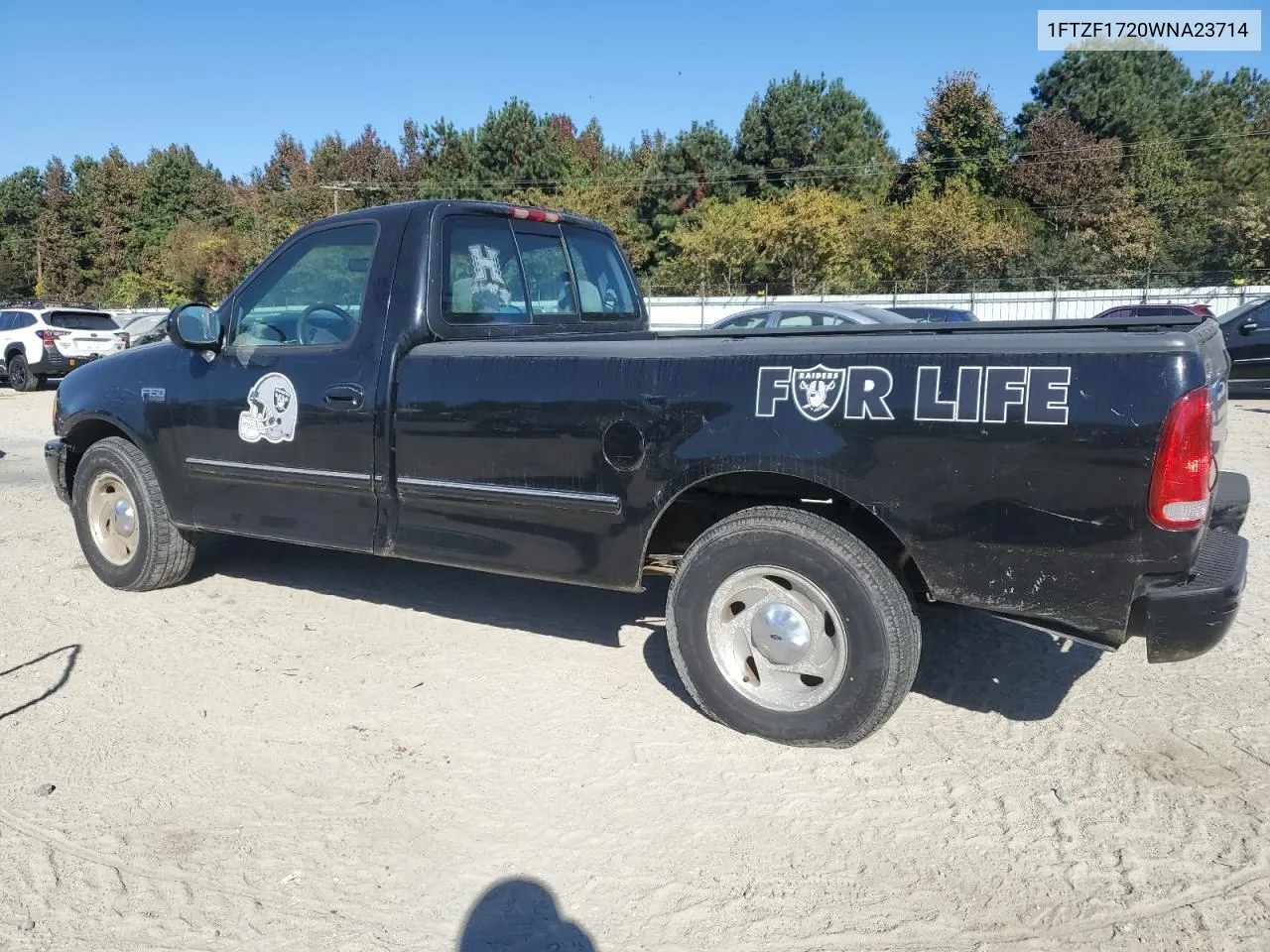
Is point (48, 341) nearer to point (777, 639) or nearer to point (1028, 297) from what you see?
point (777, 639)

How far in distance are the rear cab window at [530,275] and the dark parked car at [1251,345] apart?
1381cm

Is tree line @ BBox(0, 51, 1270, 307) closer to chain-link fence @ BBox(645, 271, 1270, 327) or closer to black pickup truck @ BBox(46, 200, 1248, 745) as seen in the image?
chain-link fence @ BBox(645, 271, 1270, 327)

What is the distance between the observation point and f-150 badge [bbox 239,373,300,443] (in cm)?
482

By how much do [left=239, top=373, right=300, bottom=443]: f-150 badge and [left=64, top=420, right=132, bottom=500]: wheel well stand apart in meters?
1.32

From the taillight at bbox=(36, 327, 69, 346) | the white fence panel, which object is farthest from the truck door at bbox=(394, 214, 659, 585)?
the white fence panel

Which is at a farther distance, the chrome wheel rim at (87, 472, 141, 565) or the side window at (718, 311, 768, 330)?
the side window at (718, 311, 768, 330)

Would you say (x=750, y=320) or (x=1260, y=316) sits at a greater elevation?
(x=1260, y=316)

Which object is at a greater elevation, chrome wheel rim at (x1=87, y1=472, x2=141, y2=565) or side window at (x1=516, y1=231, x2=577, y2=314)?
side window at (x1=516, y1=231, x2=577, y2=314)

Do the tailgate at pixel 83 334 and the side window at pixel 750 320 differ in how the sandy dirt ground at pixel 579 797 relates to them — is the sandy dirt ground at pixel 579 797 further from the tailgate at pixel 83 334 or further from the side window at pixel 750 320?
the tailgate at pixel 83 334

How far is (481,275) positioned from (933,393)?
7.91ft

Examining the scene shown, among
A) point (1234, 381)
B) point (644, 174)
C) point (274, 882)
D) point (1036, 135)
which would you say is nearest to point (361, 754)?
point (274, 882)

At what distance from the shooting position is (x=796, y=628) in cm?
374

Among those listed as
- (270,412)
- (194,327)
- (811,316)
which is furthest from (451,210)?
(811,316)

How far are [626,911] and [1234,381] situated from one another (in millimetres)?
16462
